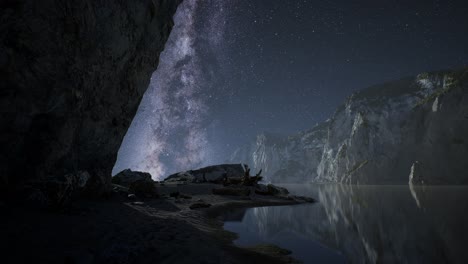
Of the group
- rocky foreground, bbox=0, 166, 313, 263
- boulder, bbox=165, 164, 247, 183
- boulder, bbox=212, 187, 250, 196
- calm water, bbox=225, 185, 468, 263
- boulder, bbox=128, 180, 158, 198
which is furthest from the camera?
boulder, bbox=165, 164, 247, 183

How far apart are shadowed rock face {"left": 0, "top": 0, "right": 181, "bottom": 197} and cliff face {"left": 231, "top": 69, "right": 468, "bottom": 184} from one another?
79444 millimetres

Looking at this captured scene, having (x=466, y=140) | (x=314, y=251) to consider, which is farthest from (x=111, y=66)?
(x=466, y=140)

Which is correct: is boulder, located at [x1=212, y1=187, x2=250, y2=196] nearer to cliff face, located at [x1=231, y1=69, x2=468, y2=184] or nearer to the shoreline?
the shoreline

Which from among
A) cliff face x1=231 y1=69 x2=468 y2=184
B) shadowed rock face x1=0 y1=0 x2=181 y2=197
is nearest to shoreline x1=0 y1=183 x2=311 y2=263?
shadowed rock face x1=0 y1=0 x2=181 y2=197

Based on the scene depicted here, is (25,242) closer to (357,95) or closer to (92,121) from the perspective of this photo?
(92,121)

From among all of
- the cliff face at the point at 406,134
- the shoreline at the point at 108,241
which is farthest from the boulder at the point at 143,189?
the cliff face at the point at 406,134

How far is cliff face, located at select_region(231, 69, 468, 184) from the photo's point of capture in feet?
214

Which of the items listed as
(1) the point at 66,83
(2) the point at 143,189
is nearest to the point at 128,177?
(2) the point at 143,189

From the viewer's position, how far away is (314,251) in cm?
690

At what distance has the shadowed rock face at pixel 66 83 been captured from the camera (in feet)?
25.3

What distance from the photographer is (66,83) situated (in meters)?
9.61

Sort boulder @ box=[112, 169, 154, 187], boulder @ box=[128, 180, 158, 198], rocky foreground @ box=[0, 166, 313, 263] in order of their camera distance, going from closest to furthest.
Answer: rocky foreground @ box=[0, 166, 313, 263] → boulder @ box=[128, 180, 158, 198] → boulder @ box=[112, 169, 154, 187]

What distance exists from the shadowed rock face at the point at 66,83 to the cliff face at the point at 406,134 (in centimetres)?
7944

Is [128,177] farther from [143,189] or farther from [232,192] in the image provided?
[232,192]
